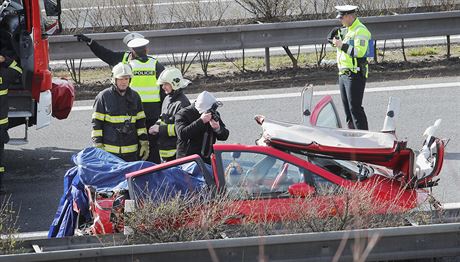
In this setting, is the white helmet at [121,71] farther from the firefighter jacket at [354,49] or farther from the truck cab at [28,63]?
the firefighter jacket at [354,49]

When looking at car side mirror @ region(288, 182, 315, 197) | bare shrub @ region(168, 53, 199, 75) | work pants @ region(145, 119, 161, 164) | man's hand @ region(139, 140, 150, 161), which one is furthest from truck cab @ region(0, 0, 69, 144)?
car side mirror @ region(288, 182, 315, 197)

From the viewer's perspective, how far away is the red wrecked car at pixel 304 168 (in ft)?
27.5

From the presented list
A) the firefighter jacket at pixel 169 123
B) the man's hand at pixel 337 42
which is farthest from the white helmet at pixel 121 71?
the man's hand at pixel 337 42

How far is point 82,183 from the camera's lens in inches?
349

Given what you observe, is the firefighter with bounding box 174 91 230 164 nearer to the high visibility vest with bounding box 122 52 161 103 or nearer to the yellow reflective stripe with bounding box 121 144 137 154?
the yellow reflective stripe with bounding box 121 144 137 154

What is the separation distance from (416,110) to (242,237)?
243 inches

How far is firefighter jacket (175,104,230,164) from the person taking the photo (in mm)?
9758

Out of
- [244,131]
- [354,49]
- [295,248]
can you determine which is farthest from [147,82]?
[295,248]

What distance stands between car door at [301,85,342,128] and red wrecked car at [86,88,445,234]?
18cm

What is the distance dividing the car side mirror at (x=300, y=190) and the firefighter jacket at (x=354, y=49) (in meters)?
3.96

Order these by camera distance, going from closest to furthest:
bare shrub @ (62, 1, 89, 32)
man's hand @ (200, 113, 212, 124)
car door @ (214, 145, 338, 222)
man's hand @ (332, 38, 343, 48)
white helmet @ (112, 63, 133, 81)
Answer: car door @ (214, 145, 338, 222) < man's hand @ (200, 113, 212, 124) < white helmet @ (112, 63, 133, 81) < man's hand @ (332, 38, 343, 48) < bare shrub @ (62, 1, 89, 32)

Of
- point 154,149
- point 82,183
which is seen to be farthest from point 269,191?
point 154,149

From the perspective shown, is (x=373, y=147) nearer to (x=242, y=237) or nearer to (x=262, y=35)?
(x=242, y=237)

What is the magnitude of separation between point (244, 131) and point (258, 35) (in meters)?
2.74
